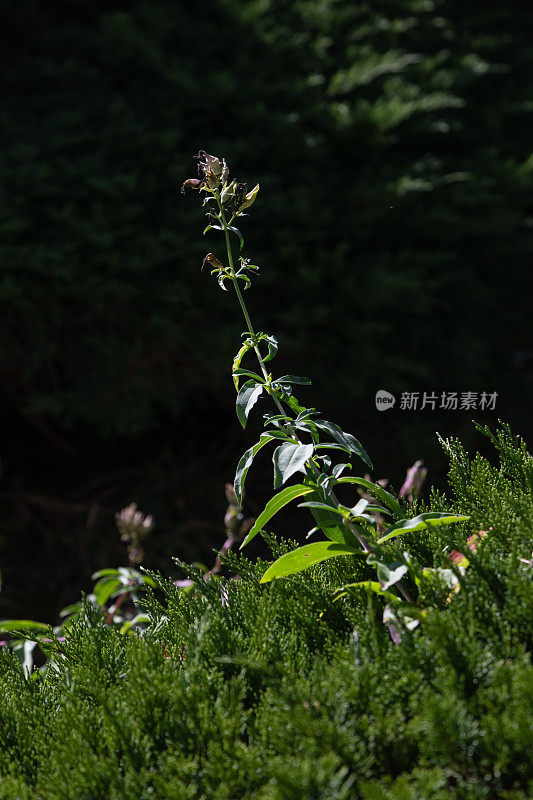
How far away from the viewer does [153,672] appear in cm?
128

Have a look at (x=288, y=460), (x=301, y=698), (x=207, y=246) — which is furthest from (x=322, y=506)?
(x=207, y=246)

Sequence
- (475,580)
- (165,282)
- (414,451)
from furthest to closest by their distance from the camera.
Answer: (414,451)
(165,282)
(475,580)

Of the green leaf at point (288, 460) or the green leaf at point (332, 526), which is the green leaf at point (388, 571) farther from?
the green leaf at point (288, 460)

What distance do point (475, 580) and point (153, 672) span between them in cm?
60

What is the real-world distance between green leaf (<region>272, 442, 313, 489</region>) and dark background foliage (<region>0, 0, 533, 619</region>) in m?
2.43

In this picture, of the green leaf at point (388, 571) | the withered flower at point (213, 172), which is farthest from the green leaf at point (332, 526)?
the withered flower at point (213, 172)

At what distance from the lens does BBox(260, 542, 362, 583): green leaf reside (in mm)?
1351

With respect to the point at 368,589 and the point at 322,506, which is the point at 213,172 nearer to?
the point at 322,506

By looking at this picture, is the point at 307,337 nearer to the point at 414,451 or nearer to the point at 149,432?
the point at 414,451

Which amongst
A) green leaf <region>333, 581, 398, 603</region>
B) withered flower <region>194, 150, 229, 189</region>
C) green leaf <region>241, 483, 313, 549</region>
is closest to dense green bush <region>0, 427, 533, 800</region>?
green leaf <region>333, 581, 398, 603</region>

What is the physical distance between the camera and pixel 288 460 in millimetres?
1317

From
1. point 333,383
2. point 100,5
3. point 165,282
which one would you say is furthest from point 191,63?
point 333,383

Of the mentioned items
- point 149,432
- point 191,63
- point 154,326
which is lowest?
point 149,432

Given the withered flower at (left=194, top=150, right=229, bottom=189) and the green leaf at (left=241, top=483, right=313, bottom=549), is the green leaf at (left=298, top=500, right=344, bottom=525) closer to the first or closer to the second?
the green leaf at (left=241, top=483, right=313, bottom=549)
